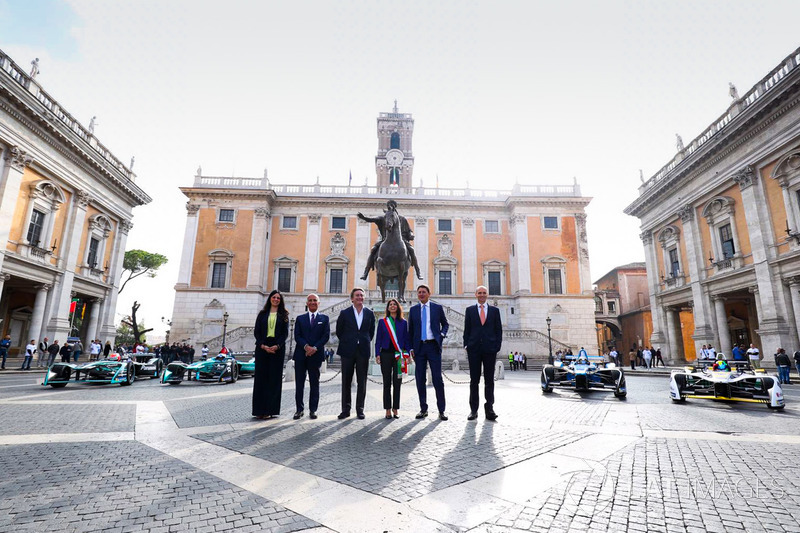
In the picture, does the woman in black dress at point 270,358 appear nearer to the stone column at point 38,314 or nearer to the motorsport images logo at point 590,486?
the motorsport images logo at point 590,486

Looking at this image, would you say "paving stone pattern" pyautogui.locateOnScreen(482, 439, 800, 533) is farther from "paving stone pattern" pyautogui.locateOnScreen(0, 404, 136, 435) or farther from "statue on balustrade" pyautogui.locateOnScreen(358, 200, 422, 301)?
"statue on balustrade" pyautogui.locateOnScreen(358, 200, 422, 301)

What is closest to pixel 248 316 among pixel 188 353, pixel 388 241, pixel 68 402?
pixel 188 353

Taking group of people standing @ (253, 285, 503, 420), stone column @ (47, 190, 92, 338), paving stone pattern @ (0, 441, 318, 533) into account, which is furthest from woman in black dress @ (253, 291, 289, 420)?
stone column @ (47, 190, 92, 338)

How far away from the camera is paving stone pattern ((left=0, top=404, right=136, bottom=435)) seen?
4.70m

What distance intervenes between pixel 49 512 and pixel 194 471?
36.6 inches

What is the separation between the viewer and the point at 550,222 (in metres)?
36.0

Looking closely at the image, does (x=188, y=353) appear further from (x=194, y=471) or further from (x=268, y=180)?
(x=194, y=471)

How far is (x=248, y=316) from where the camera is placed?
32.4m

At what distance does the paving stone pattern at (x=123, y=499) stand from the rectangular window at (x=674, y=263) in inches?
1155

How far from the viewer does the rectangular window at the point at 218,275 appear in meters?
33.5

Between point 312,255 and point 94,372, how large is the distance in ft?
82.2

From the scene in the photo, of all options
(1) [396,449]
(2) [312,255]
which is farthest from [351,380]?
(2) [312,255]

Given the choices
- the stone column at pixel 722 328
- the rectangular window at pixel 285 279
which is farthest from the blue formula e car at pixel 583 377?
the rectangular window at pixel 285 279

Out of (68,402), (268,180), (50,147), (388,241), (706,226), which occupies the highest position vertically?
(268,180)
